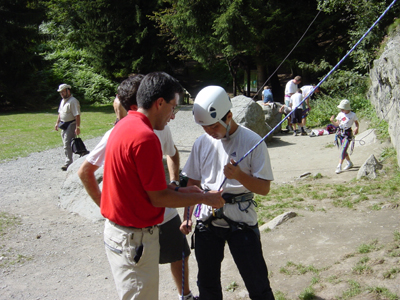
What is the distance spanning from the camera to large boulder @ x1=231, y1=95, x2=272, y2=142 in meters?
12.1

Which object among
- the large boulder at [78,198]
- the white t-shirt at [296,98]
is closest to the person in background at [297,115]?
the white t-shirt at [296,98]

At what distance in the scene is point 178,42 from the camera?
25734mm

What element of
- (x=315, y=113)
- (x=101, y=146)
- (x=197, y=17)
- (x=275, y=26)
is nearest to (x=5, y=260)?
(x=101, y=146)

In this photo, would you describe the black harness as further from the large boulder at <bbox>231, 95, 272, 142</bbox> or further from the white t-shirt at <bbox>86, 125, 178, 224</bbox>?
the large boulder at <bbox>231, 95, 272, 142</bbox>

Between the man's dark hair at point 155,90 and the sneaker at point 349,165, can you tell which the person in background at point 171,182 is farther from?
the sneaker at point 349,165

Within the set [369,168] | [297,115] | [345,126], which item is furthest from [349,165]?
[297,115]

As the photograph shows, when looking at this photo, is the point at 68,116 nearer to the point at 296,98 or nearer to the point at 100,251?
the point at 100,251

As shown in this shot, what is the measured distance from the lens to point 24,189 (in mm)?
8312

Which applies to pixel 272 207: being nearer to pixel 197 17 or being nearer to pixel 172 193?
pixel 172 193

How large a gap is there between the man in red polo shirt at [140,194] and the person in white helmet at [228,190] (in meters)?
0.25

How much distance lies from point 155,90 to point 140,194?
67 centimetres

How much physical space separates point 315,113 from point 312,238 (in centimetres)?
1215

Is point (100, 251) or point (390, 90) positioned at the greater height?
point (390, 90)

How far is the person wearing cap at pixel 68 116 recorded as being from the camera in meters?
9.44
